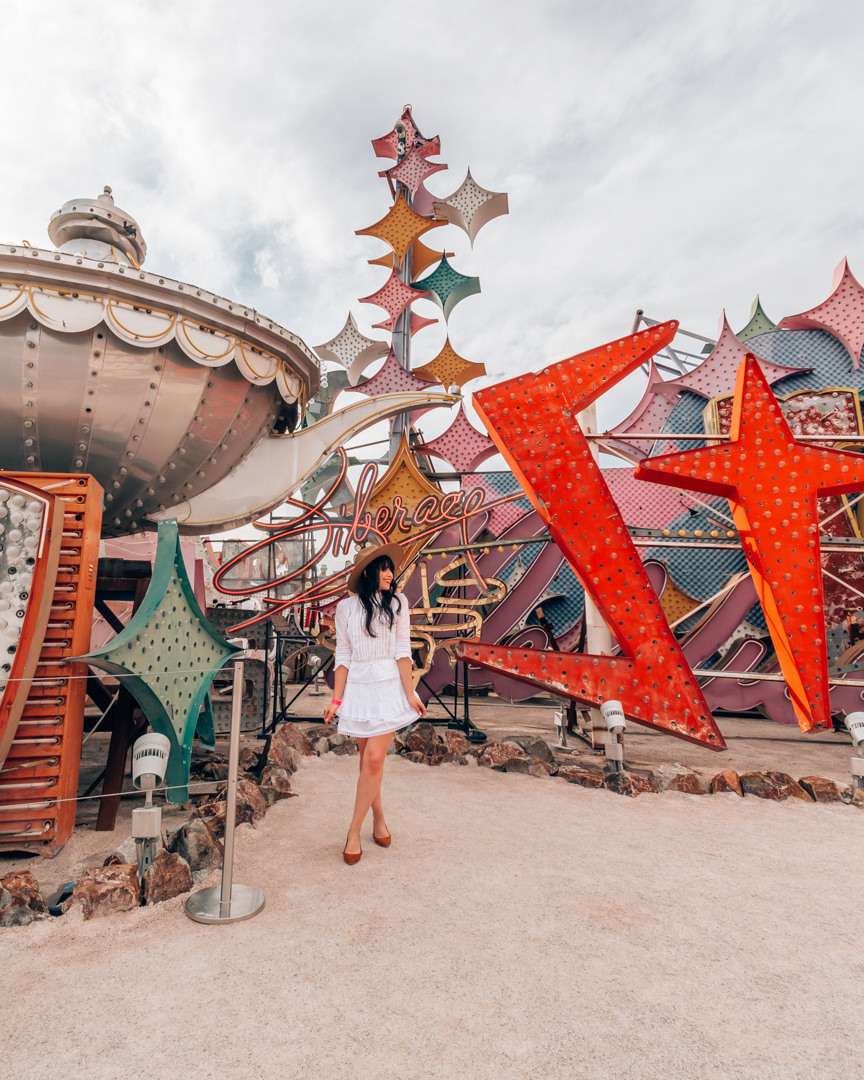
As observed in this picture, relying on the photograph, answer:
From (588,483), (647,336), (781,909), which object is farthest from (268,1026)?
(647,336)

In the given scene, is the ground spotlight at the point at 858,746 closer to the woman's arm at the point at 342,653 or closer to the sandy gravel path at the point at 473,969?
the sandy gravel path at the point at 473,969

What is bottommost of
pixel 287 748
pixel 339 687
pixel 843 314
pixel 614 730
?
pixel 287 748

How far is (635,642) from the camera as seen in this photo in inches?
216

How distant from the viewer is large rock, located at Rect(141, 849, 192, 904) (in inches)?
108

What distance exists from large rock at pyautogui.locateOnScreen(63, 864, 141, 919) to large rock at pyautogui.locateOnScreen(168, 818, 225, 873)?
35 cm

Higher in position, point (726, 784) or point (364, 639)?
point (364, 639)

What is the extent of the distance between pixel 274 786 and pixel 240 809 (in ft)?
2.54

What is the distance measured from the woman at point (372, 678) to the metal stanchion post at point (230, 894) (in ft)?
2.07

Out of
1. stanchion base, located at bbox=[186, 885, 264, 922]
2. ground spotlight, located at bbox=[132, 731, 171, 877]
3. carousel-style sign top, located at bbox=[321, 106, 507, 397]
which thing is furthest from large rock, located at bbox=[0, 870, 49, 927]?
carousel-style sign top, located at bbox=[321, 106, 507, 397]

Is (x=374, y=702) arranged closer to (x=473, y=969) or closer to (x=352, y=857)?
(x=352, y=857)

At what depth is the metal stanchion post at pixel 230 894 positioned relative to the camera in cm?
256

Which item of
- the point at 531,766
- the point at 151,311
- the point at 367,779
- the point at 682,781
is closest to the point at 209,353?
the point at 151,311

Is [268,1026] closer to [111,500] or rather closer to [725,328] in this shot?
[111,500]

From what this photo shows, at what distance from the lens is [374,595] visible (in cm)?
346
